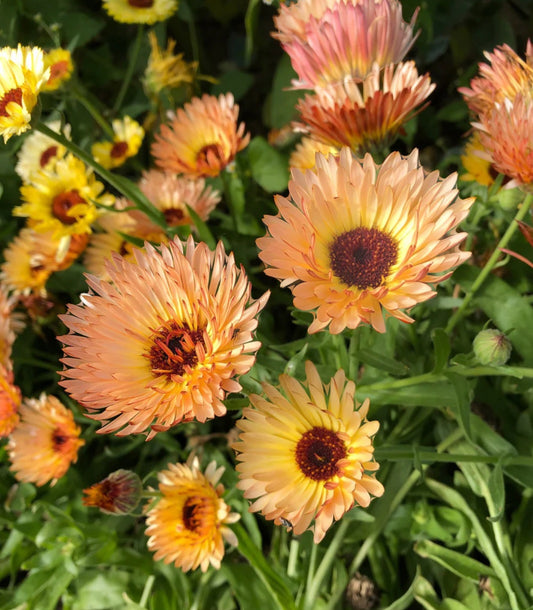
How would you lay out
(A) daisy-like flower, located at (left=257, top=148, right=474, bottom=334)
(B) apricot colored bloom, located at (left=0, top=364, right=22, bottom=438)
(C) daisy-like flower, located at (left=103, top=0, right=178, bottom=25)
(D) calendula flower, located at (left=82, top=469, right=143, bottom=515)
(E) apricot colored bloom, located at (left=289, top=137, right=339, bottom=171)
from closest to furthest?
(A) daisy-like flower, located at (left=257, top=148, right=474, bottom=334)
(D) calendula flower, located at (left=82, top=469, right=143, bottom=515)
(B) apricot colored bloom, located at (left=0, top=364, right=22, bottom=438)
(E) apricot colored bloom, located at (left=289, top=137, right=339, bottom=171)
(C) daisy-like flower, located at (left=103, top=0, right=178, bottom=25)

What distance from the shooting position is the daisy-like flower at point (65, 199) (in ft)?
3.56

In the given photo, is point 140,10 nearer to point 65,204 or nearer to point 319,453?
point 65,204

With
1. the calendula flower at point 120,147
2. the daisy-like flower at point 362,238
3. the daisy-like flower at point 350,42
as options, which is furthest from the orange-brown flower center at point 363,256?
the calendula flower at point 120,147

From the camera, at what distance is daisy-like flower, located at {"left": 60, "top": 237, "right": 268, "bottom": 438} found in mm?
620

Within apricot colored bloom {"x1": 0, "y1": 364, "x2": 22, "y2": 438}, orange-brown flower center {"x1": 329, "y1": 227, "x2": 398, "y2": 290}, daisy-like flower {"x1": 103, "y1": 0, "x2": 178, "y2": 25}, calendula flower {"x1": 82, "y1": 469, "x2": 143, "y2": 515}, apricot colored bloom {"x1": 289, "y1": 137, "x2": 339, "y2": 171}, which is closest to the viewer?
orange-brown flower center {"x1": 329, "y1": 227, "x2": 398, "y2": 290}

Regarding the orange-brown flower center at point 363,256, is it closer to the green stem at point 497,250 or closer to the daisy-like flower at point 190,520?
the green stem at point 497,250

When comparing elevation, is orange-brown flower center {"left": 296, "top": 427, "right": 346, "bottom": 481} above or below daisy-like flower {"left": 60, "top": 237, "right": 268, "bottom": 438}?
below

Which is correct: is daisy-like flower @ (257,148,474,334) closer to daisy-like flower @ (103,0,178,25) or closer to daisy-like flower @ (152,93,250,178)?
daisy-like flower @ (152,93,250,178)

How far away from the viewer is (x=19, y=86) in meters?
0.76

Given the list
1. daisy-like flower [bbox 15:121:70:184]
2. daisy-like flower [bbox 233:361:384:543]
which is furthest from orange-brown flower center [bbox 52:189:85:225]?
daisy-like flower [bbox 233:361:384:543]

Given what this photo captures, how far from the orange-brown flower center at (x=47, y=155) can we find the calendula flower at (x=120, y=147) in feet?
0.26

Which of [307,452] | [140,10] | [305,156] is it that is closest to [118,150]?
[140,10]

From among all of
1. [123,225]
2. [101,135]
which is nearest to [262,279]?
[123,225]

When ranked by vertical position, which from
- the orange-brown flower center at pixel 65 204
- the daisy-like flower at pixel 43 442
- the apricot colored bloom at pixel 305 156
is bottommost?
the daisy-like flower at pixel 43 442
